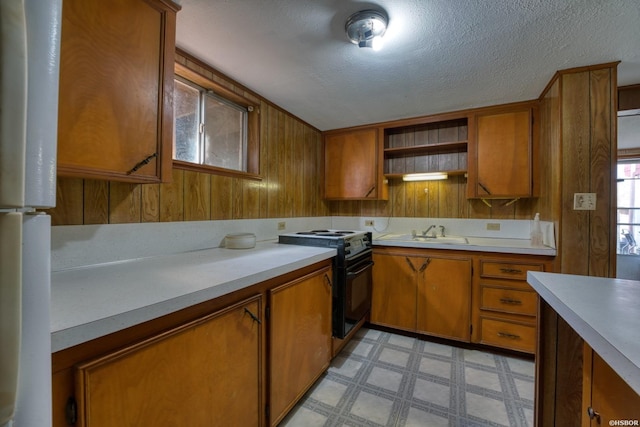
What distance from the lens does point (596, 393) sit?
2.37 feet

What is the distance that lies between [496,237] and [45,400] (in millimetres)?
3034

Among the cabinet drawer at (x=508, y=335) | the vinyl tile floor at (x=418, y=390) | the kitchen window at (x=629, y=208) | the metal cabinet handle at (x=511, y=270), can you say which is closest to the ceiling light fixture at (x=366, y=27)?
the metal cabinet handle at (x=511, y=270)

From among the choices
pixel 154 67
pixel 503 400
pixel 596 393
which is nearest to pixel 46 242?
pixel 154 67

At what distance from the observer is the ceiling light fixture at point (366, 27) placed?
127cm

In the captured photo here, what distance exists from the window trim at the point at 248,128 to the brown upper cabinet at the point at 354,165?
111 cm

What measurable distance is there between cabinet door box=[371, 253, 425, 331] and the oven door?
8cm

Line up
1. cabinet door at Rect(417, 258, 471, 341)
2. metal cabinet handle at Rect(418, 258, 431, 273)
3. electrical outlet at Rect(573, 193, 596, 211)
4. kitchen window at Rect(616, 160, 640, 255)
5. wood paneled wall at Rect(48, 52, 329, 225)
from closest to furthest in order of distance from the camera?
1. wood paneled wall at Rect(48, 52, 329, 225)
2. electrical outlet at Rect(573, 193, 596, 211)
3. cabinet door at Rect(417, 258, 471, 341)
4. metal cabinet handle at Rect(418, 258, 431, 273)
5. kitchen window at Rect(616, 160, 640, 255)

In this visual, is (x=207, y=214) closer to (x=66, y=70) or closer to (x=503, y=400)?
(x=66, y=70)

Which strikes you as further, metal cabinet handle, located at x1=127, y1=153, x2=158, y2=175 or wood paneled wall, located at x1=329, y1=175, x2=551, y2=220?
wood paneled wall, located at x1=329, y1=175, x2=551, y2=220

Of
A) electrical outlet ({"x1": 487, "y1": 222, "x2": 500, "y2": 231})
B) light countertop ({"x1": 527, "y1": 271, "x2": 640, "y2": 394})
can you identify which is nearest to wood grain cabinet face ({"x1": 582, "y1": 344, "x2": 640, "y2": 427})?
light countertop ({"x1": 527, "y1": 271, "x2": 640, "y2": 394})

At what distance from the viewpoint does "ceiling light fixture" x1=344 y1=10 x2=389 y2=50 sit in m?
1.27

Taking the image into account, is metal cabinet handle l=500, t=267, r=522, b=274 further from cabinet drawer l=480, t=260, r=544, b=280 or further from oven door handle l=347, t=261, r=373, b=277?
oven door handle l=347, t=261, r=373, b=277

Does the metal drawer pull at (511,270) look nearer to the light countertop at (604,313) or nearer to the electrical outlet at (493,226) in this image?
the electrical outlet at (493,226)

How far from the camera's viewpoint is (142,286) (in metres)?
0.92
